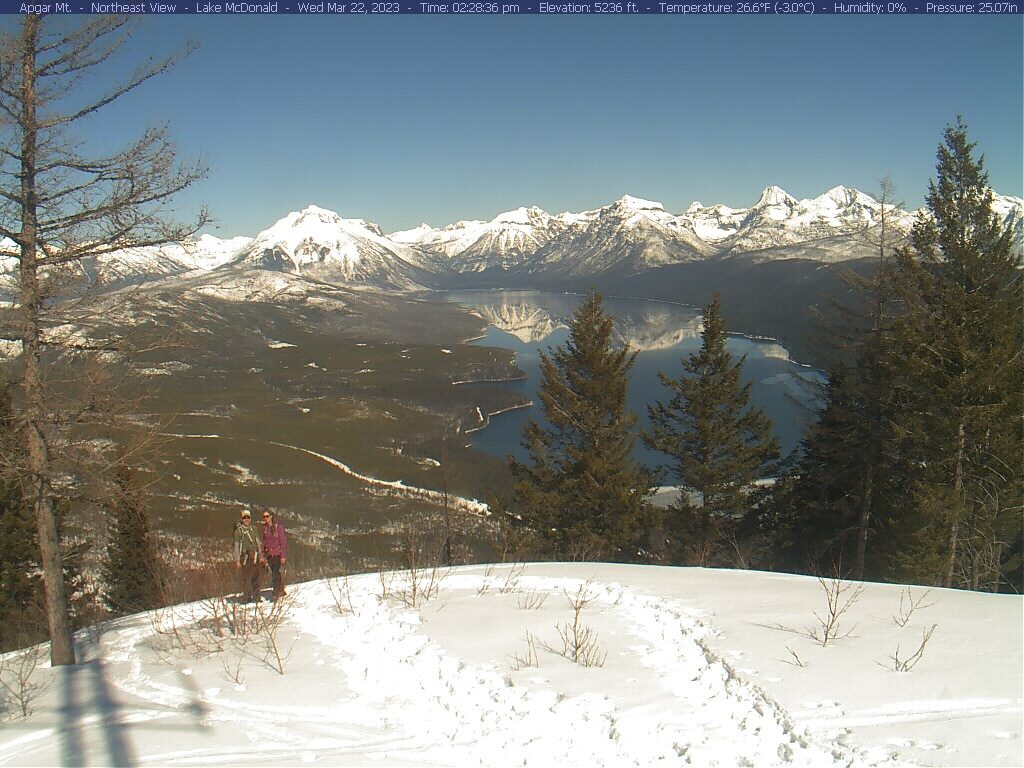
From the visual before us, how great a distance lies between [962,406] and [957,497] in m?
2.08

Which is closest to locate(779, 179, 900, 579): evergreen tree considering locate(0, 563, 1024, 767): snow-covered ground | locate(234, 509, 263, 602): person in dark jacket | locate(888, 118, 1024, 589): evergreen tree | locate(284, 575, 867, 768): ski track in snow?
locate(888, 118, 1024, 589): evergreen tree

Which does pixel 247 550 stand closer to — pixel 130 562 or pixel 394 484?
pixel 130 562

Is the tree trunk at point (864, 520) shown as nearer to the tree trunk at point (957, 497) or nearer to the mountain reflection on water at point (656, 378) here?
the tree trunk at point (957, 497)

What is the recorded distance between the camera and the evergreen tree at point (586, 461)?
A: 20.9 metres

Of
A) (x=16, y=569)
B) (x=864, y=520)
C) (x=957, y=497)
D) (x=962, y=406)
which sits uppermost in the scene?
(x=962, y=406)

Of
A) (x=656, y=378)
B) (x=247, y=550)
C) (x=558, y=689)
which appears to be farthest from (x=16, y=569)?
(x=656, y=378)

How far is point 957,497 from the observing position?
1430 cm

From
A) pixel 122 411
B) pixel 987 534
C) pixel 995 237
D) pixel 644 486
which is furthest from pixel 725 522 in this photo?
pixel 122 411

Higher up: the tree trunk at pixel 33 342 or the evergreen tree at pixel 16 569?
the tree trunk at pixel 33 342

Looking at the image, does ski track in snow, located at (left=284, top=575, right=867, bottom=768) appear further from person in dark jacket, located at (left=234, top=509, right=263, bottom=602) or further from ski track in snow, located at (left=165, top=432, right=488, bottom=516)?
ski track in snow, located at (left=165, top=432, right=488, bottom=516)

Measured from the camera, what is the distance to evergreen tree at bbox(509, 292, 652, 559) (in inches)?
824

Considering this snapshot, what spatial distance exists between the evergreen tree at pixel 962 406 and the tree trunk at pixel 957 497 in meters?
0.02

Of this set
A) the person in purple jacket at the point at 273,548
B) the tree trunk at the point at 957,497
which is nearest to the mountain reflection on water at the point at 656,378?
the tree trunk at the point at 957,497

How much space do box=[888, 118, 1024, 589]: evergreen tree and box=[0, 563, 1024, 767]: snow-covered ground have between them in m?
7.17
